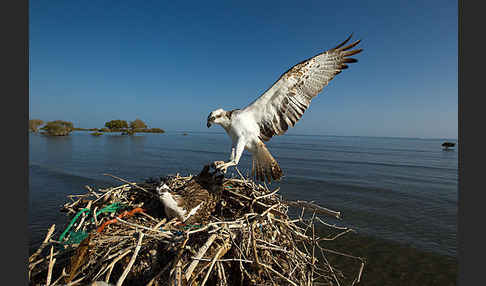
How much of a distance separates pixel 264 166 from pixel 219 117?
103cm

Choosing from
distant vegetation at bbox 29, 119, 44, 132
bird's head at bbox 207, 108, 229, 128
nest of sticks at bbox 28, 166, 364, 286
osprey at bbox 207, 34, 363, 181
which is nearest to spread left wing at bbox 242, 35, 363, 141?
osprey at bbox 207, 34, 363, 181

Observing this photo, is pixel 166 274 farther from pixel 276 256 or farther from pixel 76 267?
pixel 276 256

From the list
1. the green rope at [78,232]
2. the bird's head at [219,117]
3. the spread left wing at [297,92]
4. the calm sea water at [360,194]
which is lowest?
the calm sea water at [360,194]

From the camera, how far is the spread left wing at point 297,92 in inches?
126

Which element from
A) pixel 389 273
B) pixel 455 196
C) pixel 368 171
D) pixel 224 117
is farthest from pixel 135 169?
pixel 455 196

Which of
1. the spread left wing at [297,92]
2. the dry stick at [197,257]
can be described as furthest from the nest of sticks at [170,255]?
the spread left wing at [297,92]

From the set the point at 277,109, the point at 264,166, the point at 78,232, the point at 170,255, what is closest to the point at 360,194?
the point at 264,166

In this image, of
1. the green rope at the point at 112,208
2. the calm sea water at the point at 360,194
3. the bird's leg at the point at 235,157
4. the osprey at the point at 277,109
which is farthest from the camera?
the calm sea water at the point at 360,194

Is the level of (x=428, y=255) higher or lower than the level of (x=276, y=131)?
lower

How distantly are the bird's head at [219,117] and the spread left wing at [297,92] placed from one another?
33cm

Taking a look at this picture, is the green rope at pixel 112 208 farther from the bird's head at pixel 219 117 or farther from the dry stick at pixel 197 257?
the bird's head at pixel 219 117

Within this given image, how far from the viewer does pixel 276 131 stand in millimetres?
3369

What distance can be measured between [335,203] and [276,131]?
15.5ft
